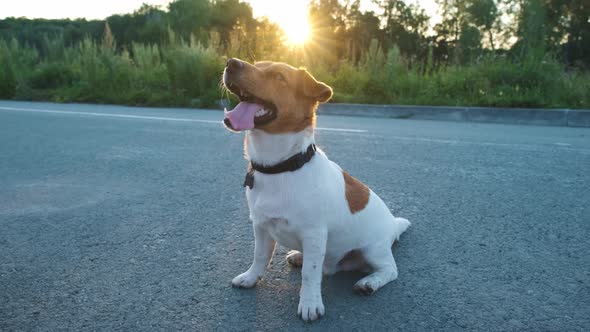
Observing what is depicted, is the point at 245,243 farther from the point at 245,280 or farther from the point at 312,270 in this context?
the point at 312,270

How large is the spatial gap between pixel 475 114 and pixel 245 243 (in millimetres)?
7695

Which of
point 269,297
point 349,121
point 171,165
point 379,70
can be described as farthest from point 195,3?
point 269,297

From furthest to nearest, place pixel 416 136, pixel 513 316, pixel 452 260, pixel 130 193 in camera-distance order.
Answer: pixel 416 136, pixel 130 193, pixel 452 260, pixel 513 316

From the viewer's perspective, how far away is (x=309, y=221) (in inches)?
84.0

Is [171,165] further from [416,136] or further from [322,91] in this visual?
[416,136]

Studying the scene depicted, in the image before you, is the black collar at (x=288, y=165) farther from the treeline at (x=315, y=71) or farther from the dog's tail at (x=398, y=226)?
the treeline at (x=315, y=71)

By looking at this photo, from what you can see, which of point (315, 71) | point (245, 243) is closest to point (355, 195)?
point (245, 243)

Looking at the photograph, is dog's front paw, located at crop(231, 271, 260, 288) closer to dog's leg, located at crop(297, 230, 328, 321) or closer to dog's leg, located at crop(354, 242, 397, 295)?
dog's leg, located at crop(297, 230, 328, 321)

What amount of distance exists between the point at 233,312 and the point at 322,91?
3.77ft

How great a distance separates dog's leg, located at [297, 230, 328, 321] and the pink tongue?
0.58m

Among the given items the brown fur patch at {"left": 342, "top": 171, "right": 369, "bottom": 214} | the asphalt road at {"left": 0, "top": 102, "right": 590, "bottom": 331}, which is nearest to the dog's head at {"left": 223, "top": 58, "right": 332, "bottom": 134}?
the brown fur patch at {"left": 342, "top": 171, "right": 369, "bottom": 214}

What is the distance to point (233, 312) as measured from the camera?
2.15 metres

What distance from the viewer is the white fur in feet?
7.02

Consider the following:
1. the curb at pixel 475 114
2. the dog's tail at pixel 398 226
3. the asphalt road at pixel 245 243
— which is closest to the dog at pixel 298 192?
the asphalt road at pixel 245 243
